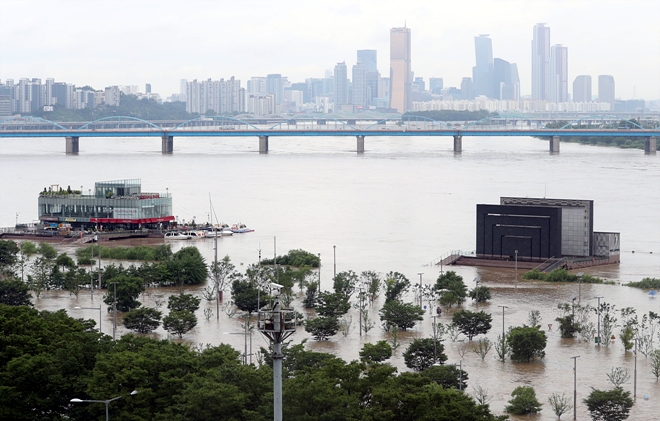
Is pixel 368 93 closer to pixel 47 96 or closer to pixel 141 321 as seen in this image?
pixel 47 96

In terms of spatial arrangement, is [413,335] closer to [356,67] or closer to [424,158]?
[424,158]

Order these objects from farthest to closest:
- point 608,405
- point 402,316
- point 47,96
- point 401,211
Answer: point 47,96
point 401,211
point 402,316
point 608,405

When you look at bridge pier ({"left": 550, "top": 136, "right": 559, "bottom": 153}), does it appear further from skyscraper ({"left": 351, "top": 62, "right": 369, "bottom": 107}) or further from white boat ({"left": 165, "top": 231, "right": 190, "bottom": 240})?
skyscraper ({"left": 351, "top": 62, "right": 369, "bottom": 107})

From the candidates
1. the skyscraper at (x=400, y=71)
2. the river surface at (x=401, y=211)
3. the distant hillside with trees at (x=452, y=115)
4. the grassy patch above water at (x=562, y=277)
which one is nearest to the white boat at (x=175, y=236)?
the river surface at (x=401, y=211)

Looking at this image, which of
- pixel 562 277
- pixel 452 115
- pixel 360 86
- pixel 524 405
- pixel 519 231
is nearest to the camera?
pixel 524 405

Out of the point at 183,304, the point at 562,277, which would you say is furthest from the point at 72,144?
the point at 183,304

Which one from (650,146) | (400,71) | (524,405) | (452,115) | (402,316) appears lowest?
(524,405)

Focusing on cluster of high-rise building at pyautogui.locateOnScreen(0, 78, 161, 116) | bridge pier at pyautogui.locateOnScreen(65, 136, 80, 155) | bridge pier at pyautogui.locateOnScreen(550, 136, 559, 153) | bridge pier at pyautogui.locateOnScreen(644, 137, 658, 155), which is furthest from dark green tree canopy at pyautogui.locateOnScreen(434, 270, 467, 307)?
cluster of high-rise building at pyautogui.locateOnScreen(0, 78, 161, 116)
